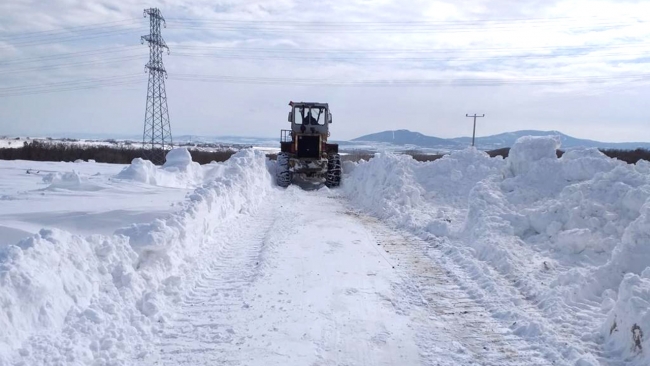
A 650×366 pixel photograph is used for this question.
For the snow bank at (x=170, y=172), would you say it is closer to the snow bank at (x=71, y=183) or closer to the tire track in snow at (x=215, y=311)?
the snow bank at (x=71, y=183)

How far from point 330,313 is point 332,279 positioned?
1472 millimetres

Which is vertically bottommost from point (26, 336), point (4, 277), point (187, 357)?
point (187, 357)

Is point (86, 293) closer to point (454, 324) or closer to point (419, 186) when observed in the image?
point (454, 324)

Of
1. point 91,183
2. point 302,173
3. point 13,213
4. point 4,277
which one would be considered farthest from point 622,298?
point 302,173

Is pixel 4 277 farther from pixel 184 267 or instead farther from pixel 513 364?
pixel 513 364

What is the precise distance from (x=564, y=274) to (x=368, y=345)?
3.59m

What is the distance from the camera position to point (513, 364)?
495 centimetres

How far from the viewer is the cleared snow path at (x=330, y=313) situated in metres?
5.05

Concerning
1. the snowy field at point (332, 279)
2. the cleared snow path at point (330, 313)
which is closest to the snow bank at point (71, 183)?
the snowy field at point (332, 279)

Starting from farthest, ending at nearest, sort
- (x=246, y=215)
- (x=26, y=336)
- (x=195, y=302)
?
(x=246, y=215) → (x=195, y=302) → (x=26, y=336)

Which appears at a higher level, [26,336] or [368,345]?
[26,336]

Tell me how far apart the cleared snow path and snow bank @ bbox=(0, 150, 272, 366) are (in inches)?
15.2

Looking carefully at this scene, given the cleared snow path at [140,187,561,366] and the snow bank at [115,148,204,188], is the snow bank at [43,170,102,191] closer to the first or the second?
the snow bank at [115,148,204,188]

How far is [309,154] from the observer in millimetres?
24297
